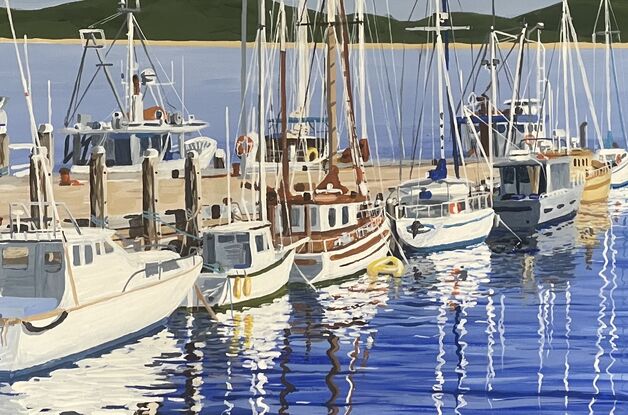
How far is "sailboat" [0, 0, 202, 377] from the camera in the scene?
2731 cm

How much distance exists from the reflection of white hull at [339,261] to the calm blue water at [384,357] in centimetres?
54

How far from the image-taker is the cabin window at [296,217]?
132ft

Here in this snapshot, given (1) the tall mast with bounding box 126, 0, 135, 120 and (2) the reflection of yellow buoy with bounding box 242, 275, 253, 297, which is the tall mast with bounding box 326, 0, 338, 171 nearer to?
(2) the reflection of yellow buoy with bounding box 242, 275, 253, 297

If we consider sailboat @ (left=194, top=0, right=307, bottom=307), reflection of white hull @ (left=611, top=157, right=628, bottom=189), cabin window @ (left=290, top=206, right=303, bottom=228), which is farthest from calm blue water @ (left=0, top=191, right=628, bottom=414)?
reflection of white hull @ (left=611, top=157, right=628, bottom=189)

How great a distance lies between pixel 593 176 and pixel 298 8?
91.4 ft

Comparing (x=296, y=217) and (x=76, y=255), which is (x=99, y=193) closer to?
(x=296, y=217)

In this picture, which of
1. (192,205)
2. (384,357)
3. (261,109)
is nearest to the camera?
(384,357)

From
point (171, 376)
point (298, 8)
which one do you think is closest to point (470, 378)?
point (171, 376)

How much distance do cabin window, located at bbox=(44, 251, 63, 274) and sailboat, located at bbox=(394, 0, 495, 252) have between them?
19.1 m

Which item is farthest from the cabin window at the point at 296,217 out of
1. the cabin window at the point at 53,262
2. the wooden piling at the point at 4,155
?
the wooden piling at the point at 4,155

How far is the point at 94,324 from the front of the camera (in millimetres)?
29141

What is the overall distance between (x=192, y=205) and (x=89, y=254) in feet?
29.3

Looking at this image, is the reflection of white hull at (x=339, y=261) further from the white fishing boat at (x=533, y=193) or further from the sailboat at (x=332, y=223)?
the white fishing boat at (x=533, y=193)

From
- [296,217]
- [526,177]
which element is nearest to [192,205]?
[296,217]
